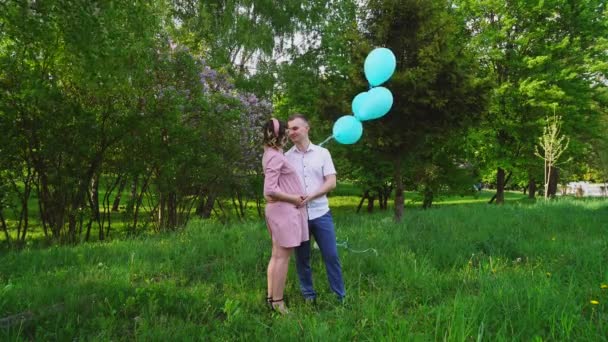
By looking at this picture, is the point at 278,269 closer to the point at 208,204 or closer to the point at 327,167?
the point at 327,167

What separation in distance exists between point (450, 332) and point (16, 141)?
28.4ft

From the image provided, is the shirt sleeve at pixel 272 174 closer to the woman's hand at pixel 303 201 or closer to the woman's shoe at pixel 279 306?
the woman's hand at pixel 303 201

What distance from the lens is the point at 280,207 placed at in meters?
3.48

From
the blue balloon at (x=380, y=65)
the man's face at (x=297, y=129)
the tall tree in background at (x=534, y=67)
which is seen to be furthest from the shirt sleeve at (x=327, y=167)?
the tall tree in background at (x=534, y=67)

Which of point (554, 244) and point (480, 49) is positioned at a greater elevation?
point (480, 49)

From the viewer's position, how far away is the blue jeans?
3.70 metres

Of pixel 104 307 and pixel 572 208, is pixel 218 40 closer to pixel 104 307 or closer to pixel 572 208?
pixel 572 208

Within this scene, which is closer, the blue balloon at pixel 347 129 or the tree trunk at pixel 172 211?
the blue balloon at pixel 347 129

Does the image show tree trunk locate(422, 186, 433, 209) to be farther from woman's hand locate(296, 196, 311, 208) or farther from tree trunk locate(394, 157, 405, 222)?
woman's hand locate(296, 196, 311, 208)

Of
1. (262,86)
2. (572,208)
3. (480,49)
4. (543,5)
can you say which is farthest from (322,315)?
(543,5)

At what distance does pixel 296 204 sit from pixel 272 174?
33 cm

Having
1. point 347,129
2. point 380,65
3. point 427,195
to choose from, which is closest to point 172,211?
point 347,129

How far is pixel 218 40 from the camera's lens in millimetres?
16266

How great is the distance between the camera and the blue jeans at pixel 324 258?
145 inches
